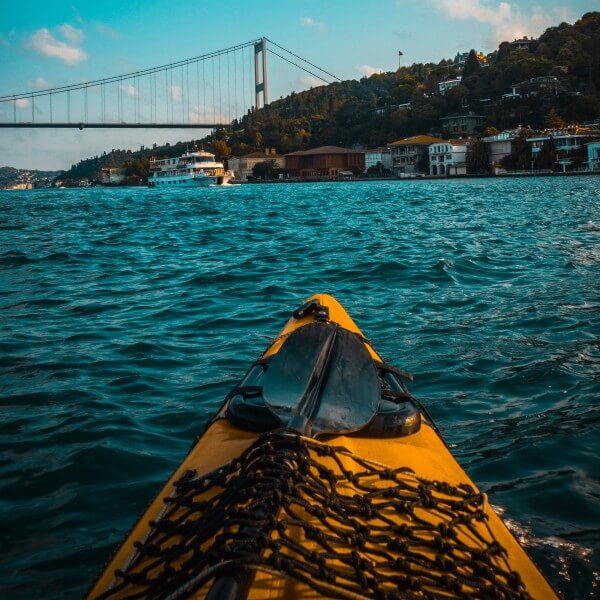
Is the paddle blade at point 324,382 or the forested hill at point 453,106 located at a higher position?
the forested hill at point 453,106

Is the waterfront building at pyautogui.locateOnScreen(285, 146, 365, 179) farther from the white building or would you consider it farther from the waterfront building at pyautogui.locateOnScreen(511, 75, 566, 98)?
the waterfront building at pyautogui.locateOnScreen(511, 75, 566, 98)

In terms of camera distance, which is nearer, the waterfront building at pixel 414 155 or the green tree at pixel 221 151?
the waterfront building at pixel 414 155

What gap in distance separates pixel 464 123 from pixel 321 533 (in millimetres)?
86289

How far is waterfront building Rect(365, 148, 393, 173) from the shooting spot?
82.0 m

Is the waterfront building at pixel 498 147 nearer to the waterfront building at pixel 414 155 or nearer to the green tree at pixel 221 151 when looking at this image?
the waterfront building at pixel 414 155

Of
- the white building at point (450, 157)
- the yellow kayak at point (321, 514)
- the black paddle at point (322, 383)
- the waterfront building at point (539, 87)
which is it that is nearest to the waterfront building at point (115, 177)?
the white building at point (450, 157)

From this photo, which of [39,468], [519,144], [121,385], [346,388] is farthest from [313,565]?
[519,144]

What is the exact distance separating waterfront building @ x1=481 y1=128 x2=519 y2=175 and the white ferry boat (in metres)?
28.0

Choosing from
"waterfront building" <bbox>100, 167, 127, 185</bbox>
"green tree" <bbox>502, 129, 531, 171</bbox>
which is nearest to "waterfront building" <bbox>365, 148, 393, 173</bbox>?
"green tree" <bbox>502, 129, 531, 171</bbox>

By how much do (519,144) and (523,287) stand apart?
195ft

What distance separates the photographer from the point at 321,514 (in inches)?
60.1

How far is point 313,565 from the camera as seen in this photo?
4.52 ft

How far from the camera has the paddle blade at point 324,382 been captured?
2.02 m

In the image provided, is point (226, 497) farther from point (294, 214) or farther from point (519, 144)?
point (519, 144)
